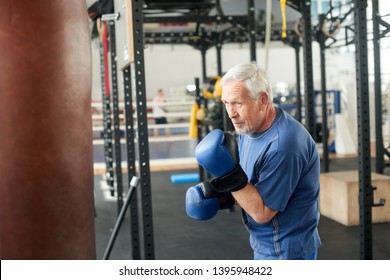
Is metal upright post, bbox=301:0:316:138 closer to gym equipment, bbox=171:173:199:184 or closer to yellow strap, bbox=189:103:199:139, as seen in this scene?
yellow strap, bbox=189:103:199:139

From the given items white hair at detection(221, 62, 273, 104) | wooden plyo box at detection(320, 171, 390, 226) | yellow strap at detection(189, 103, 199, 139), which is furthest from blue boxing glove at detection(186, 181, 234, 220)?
yellow strap at detection(189, 103, 199, 139)

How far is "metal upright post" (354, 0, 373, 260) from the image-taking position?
3.02 meters

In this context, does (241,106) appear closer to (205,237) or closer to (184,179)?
(205,237)

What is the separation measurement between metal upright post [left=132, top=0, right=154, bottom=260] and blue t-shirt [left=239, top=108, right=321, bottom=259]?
60 centimetres

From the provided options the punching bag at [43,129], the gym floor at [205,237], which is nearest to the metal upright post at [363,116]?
the gym floor at [205,237]

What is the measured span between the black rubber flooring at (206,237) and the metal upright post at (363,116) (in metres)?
0.81

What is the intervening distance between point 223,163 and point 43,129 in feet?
2.30

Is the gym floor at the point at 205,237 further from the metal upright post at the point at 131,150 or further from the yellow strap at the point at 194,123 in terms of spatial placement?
the yellow strap at the point at 194,123

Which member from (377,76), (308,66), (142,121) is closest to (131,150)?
(142,121)

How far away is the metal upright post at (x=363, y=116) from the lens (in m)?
3.02

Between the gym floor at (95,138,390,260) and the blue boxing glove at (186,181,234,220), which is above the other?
the blue boxing glove at (186,181,234,220)

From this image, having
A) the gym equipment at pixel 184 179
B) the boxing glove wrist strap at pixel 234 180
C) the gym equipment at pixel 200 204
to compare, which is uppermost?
the boxing glove wrist strap at pixel 234 180

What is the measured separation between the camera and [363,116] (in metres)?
3.02
